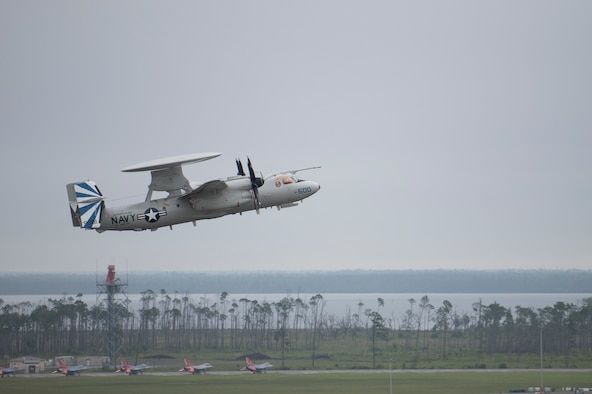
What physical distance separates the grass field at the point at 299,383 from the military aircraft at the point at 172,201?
52.5 m

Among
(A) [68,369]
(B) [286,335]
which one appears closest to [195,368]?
(A) [68,369]

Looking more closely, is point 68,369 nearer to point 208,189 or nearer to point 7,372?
point 7,372

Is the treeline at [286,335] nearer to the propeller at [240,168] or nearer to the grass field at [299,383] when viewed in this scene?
the grass field at [299,383]

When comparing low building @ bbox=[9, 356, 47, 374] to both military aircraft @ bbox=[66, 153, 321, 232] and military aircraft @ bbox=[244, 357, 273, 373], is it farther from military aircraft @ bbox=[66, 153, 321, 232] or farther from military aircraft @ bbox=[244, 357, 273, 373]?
military aircraft @ bbox=[66, 153, 321, 232]

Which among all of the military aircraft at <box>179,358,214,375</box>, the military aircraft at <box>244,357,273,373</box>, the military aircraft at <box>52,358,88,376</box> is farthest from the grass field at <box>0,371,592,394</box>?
the military aircraft at <box>179,358,214,375</box>

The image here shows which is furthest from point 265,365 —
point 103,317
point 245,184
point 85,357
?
point 245,184

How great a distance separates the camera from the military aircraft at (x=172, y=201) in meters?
75.9

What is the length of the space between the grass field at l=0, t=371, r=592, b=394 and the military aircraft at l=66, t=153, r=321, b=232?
5249 centimetres

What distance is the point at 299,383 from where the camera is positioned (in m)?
135

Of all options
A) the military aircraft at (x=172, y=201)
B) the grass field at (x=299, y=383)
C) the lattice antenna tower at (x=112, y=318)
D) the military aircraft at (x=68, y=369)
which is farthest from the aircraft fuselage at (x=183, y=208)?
the lattice antenna tower at (x=112, y=318)

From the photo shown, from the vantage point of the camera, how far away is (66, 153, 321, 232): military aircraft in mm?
75938

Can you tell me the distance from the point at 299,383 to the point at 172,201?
206 ft

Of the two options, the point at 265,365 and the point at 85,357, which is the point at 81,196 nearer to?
the point at 265,365

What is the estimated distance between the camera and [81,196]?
7656 cm
